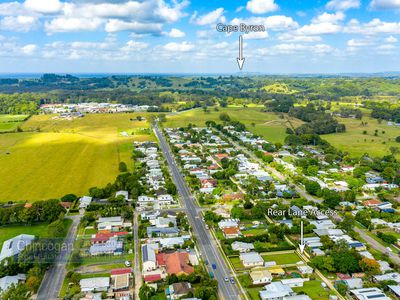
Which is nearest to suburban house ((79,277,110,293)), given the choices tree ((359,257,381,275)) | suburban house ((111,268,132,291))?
suburban house ((111,268,132,291))

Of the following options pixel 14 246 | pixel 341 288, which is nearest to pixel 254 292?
pixel 341 288

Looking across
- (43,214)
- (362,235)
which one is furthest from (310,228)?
(43,214)

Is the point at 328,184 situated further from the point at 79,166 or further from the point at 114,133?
the point at 114,133

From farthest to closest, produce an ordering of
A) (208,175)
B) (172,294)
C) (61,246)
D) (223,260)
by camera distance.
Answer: (208,175) → (61,246) → (223,260) → (172,294)

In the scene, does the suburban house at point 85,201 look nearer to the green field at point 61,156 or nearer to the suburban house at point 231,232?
the green field at point 61,156

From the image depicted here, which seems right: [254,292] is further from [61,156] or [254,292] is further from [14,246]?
[61,156]
